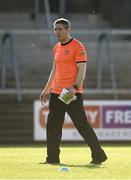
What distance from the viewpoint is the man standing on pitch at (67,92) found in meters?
11.8

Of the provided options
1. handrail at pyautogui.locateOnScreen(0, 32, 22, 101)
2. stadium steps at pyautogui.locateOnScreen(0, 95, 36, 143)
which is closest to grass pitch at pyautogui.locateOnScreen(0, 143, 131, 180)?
stadium steps at pyautogui.locateOnScreen(0, 95, 36, 143)

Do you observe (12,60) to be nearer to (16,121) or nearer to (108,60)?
(16,121)

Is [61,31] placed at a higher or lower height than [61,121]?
higher

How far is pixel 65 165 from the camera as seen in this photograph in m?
11.9

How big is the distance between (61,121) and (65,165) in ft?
2.03

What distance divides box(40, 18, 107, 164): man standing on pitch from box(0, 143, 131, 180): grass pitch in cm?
31

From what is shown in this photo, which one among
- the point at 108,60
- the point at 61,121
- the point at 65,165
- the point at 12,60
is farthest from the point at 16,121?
the point at 65,165

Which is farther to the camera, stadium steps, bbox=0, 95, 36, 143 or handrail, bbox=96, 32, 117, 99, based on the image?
handrail, bbox=96, 32, 117, 99

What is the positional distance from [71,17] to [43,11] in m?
0.90

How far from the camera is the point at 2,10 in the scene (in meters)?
26.5

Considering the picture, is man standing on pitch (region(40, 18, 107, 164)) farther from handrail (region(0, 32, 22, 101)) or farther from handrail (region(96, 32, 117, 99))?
handrail (region(96, 32, 117, 99))

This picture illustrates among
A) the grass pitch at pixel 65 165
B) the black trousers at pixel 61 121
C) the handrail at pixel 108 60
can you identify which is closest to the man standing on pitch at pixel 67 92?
the black trousers at pixel 61 121

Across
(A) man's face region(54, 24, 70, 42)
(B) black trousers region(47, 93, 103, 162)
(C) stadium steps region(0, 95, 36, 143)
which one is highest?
(A) man's face region(54, 24, 70, 42)

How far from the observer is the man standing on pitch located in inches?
464
